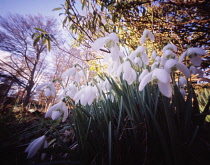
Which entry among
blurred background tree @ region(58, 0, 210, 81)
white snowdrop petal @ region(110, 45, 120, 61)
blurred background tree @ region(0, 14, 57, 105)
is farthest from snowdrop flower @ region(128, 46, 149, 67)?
blurred background tree @ region(0, 14, 57, 105)

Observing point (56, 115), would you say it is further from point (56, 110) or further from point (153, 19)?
point (153, 19)

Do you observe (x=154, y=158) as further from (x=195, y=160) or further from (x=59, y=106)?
(x=59, y=106)

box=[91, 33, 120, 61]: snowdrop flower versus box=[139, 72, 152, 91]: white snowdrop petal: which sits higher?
box=[91, 33, 120, 61]: snowdrop flower

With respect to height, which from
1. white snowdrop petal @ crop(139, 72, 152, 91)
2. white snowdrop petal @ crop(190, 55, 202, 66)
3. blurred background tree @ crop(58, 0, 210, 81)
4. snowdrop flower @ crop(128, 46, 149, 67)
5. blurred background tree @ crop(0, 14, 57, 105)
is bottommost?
white snowdrop petal @ crop(139, 72, 152, 91)

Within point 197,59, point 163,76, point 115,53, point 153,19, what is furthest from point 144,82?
point 153,19

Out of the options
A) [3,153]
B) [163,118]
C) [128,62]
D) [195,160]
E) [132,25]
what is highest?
[132,25]

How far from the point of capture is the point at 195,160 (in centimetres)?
52

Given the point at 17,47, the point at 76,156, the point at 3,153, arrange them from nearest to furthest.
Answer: the point at 76,156
the point at 3,153
the point at 17,47

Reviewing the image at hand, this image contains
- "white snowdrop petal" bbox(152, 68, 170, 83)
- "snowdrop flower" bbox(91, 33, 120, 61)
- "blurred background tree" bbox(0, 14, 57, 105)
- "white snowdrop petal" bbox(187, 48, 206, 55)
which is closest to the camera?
"white snowdrop petal" bbox(152, 68, 170, 83)

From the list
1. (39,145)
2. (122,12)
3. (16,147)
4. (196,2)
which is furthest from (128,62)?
(196,2)

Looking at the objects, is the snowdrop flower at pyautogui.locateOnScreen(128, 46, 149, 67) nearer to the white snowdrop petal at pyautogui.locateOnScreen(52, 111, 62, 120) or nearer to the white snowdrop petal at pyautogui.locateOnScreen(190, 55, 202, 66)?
the white snowdrop petal at pyautogui.locateOnScreen(190, 55, 202, 66)

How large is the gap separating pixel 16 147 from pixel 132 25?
276 cm

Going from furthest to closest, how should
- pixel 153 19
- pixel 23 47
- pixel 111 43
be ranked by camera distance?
pixel 23 47 → pixel 153 19 → pixel 111 43

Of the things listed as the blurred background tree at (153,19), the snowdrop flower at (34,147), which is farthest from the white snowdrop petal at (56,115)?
the blurred background tree at (153,19)
